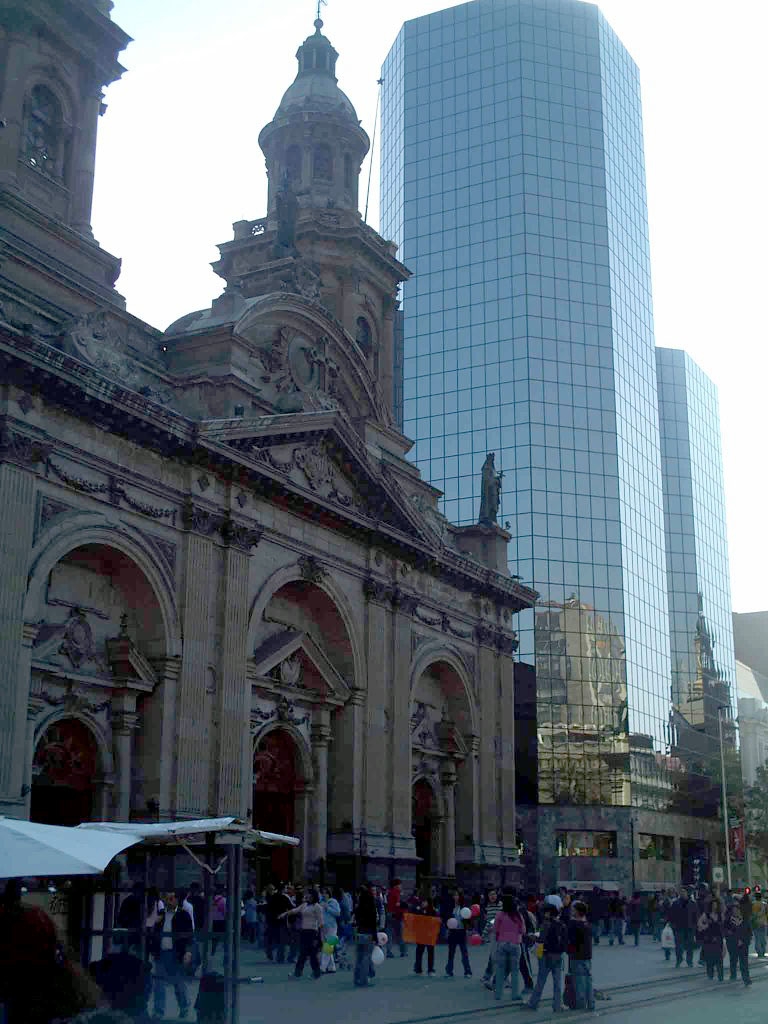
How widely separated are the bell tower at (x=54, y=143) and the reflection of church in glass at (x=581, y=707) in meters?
40.5

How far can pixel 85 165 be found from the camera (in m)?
36.8

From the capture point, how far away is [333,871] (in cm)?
3791

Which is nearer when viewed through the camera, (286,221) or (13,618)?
(13,618)

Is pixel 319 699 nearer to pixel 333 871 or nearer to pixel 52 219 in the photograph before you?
pixel 333 871

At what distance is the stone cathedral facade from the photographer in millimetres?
29578

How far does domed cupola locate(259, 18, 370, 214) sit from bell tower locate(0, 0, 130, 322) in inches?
515

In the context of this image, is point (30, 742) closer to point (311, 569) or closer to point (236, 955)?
point (311, 569)

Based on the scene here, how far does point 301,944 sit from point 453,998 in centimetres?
374

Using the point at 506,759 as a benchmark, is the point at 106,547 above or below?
above

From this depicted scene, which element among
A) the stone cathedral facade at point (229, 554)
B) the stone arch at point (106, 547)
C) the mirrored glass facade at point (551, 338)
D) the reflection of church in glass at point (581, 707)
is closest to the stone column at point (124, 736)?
the stone cathedral facade at point (229, 554)

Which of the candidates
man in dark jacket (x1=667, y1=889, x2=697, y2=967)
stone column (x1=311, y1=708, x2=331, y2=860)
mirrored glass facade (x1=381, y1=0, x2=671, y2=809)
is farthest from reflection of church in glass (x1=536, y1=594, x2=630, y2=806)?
man in dark jacket (x1=667, y1=889, x2=697, y2=967)

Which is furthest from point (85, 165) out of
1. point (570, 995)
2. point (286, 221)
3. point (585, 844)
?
point (585, 844)

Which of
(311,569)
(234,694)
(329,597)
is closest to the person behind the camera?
(234,694)

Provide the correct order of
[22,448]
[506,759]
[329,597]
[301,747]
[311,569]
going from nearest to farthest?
[22,448] < [311,569] < [301,747] < [329,597] < [506,759]
